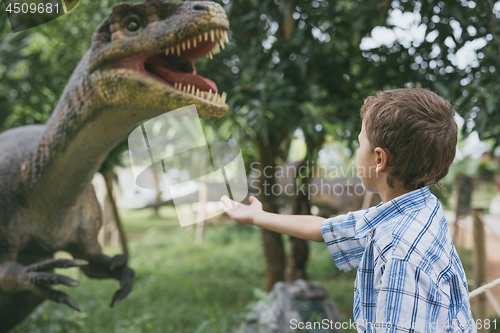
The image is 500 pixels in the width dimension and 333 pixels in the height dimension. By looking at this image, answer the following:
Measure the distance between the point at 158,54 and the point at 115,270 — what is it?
1005 mm

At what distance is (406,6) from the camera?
2115 mm

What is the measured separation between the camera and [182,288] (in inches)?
168

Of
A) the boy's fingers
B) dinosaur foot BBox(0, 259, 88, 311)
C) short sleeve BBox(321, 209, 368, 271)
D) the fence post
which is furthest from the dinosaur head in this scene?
the fence post

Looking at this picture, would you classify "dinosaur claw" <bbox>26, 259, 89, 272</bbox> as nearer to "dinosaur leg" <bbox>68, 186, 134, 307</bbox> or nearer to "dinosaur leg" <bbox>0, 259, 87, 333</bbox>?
"dinosaur leg" <bbox>0, 259, 87, 333</bbox>

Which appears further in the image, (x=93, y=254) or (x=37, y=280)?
(x=93, y=254)

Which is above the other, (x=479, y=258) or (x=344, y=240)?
(x=344, y=240)

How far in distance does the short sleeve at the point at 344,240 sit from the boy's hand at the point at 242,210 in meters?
0.19

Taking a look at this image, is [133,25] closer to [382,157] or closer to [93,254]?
[382,157]

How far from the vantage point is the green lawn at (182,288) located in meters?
2.96

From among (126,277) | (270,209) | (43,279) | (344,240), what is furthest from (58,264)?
(270,209)

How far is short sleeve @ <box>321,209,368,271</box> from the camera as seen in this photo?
1027 mm

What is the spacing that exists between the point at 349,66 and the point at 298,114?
483mm

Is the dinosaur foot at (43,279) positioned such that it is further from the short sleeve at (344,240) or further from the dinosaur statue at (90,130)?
the short sleeve at (344,240)

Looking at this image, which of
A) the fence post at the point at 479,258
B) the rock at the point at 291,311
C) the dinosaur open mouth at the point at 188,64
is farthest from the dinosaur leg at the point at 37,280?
the fence post at the point at 479,258
